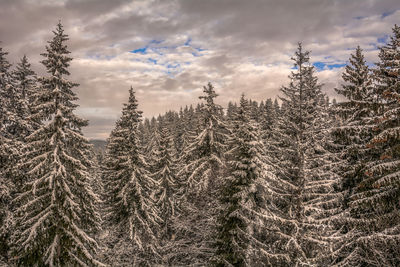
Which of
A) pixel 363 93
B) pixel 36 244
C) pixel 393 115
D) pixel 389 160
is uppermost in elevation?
pixel 363 93

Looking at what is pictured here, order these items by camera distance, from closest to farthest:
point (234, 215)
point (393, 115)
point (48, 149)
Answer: point (393, 115) → point (48, 149) → point (234, 215)

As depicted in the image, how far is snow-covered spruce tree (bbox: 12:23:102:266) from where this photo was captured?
1316cm

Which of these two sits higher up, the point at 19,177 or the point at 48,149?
the point at 48,149

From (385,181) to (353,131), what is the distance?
3989mm

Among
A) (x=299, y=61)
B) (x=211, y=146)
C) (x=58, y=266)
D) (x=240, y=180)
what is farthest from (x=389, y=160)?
(x=58, y=266)

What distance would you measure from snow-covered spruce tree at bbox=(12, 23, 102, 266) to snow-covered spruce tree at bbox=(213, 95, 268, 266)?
8.13 meters

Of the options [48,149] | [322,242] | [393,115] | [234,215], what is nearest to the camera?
[322,242]

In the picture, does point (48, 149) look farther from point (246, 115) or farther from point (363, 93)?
point (363, 93)

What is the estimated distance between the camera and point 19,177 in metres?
15.1

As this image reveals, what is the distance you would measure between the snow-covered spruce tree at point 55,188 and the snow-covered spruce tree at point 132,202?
5.58m

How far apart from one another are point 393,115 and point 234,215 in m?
10.3

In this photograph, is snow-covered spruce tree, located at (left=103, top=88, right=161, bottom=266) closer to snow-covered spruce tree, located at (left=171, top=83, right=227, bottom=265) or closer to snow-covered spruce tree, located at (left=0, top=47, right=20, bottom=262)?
snow-covered spruce tree, located at (left=171, top=83, right=227, bottom=265)

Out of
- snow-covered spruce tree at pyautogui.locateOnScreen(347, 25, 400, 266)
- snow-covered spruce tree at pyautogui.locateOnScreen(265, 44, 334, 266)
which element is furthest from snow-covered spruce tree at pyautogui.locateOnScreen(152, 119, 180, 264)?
snow-covered spruce tree at pyautogui.locateOnScreen(347, 25, 400, 266)

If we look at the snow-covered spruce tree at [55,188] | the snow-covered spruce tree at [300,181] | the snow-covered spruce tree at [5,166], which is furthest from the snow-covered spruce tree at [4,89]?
the snow-covered spruce tree at [300,181]
